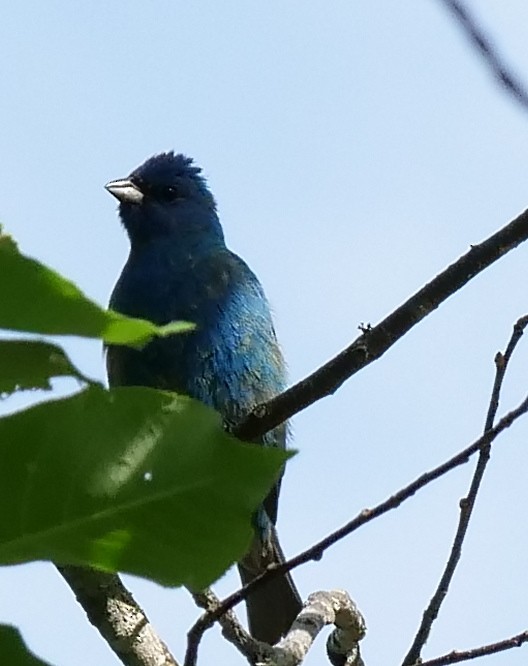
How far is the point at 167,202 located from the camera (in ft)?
20.9

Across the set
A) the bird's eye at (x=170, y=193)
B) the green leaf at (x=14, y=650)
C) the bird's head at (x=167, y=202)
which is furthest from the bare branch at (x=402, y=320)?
the bird's eye at (x=170, y=193)

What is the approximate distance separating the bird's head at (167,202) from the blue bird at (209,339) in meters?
0.01

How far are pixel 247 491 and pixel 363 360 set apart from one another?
1504mm

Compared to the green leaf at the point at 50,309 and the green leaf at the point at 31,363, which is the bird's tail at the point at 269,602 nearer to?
the green leaf at the point at 31,363

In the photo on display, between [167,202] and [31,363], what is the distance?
556 centimetres

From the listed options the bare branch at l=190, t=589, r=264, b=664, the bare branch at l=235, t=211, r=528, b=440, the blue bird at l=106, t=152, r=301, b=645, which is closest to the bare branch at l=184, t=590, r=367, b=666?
the bare branch at l=190, t=589, r=264, b=664

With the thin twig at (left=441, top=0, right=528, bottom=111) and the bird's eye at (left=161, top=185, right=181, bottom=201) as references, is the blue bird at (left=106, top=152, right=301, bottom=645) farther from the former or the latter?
the thin twig at (left=441, top=0, right=528, bottom=111)

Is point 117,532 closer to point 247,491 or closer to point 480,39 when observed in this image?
point 247,491

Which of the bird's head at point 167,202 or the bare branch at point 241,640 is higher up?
the bird's head at point 167,202

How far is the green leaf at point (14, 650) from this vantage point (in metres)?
0.76

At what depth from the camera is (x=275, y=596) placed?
5383mm

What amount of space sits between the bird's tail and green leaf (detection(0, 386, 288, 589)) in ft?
14.3

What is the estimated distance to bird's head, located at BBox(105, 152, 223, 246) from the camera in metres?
6.10

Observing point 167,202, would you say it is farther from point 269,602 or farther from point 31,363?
point 31,363
